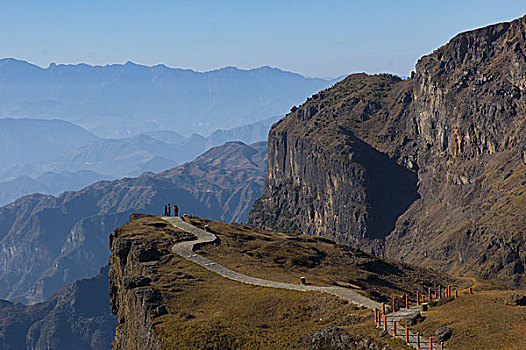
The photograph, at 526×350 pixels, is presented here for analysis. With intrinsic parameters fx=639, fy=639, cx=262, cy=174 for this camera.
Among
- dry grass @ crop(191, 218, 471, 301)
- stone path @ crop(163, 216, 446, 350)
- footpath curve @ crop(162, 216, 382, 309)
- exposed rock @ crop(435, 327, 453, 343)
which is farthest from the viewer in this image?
dry grass @ crop(191, 218, 471, 301)

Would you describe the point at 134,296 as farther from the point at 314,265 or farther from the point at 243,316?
the point at 314,265

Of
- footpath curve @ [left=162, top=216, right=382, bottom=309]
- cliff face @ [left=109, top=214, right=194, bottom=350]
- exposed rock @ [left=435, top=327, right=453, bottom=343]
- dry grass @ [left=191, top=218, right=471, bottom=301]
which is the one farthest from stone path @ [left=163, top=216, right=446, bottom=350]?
cliff face @ [left=109, top=214, right=194, bottom=350]

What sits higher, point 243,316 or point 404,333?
point 404,333

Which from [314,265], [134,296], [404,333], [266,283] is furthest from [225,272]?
[404,333]

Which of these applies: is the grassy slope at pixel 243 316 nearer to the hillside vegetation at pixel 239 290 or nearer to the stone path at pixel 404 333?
the hillside vegetation at pixel 239 290

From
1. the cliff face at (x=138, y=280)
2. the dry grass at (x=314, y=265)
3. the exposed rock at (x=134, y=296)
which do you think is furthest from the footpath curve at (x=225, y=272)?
the exposed rock at (x=134, y=296)

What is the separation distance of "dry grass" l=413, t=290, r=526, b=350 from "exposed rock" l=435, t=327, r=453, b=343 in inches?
14.2

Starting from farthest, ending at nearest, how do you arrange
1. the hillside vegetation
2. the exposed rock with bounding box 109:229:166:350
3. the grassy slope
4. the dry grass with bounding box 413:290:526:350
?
the exposed rock with bounding box 109:229:166:350 < the hillside vegetation < the grassy slope < the dry grass with bounding box 413:290:526:350

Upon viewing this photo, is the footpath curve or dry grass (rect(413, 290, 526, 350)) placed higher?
dry grass (rect(413, 290, 526, 350))

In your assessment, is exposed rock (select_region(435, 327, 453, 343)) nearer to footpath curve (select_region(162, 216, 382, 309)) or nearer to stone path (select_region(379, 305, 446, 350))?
stone path (select_region(379, 305, 446, 350))

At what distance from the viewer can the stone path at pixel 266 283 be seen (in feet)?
157

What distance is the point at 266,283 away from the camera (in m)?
72.7

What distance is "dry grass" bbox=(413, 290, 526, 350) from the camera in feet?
141

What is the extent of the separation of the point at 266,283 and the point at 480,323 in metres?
30.4
